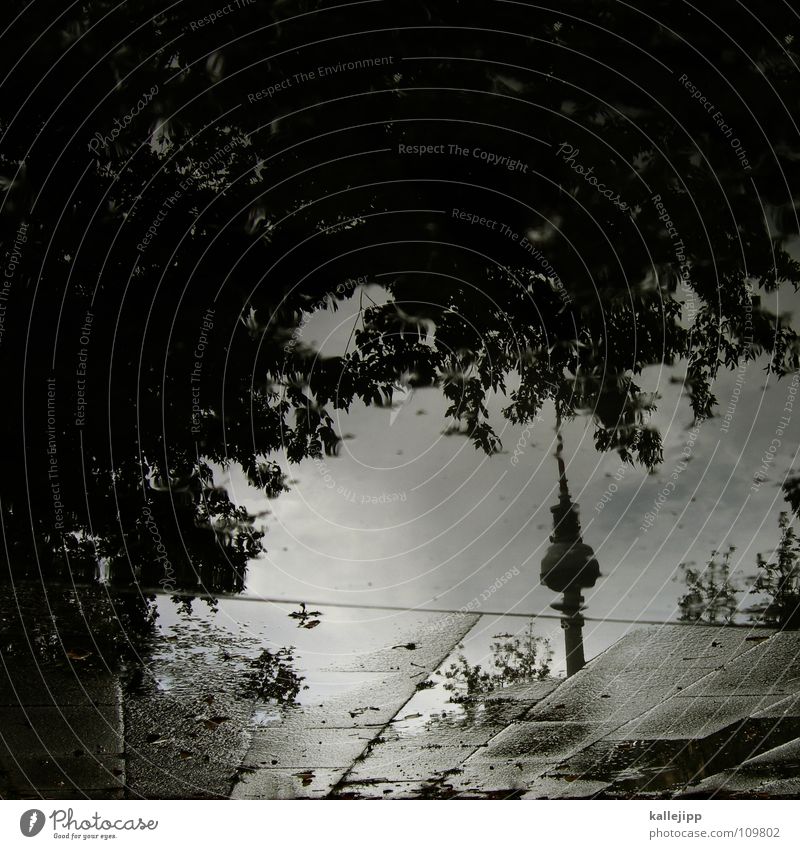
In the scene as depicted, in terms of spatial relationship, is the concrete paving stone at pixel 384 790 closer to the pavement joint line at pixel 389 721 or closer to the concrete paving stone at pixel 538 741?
the pavement joint line at pixel 389 721

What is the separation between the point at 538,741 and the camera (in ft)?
10.6

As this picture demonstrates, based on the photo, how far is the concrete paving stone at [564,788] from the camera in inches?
117

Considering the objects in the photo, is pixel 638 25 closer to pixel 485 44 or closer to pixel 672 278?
pixel 485 44

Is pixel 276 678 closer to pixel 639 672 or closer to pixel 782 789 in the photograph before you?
pixel 639 672

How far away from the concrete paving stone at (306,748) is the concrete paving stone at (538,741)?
0.55 metres

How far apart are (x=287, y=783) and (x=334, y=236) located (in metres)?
2.50

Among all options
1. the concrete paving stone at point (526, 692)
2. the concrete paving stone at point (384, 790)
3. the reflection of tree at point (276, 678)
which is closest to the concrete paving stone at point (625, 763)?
the concrete paving stone at point (526, 692)

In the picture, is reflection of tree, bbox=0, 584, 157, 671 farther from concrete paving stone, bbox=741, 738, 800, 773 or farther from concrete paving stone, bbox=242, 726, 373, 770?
concrete paving stone, bbox=741, 738, 800, 773

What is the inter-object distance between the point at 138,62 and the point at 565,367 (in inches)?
96.5

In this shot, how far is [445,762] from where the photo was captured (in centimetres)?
311
